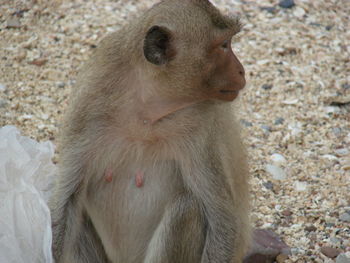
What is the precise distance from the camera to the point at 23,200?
4094 millimetres

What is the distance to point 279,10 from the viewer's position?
7.15 m

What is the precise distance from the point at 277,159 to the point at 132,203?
1836 millimetres

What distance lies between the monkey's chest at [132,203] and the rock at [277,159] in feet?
5.60

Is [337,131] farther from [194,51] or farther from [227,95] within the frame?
[194,51]

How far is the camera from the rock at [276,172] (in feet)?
17.1

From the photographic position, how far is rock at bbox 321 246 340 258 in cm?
443

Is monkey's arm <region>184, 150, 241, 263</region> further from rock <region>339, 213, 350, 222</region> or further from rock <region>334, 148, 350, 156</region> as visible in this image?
rock <region>334, 148, 350, 156</region>

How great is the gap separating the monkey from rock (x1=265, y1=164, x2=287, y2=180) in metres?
1.25

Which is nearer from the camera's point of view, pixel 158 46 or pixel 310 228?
pixel 158 46

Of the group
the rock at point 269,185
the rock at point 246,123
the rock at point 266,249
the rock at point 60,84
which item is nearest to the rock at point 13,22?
the rock at point 60,84

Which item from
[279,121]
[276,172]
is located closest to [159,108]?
[276,172]

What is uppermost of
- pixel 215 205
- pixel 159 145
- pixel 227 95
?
pixel 227 95

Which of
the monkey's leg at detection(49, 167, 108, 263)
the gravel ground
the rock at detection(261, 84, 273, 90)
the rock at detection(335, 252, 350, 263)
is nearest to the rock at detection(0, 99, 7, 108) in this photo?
the gravel ground

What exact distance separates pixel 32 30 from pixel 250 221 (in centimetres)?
330
